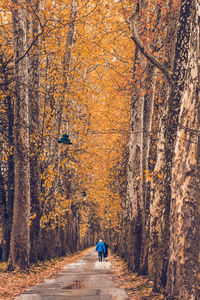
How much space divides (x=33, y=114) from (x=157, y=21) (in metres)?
6.29

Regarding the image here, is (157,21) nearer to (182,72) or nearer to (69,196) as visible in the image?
(182,72)

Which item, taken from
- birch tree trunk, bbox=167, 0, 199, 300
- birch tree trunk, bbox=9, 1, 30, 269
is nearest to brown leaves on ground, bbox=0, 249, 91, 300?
birch tree trunk, bbox=9, 1, 30, 269

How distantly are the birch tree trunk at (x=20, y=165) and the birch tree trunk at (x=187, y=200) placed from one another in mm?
8225

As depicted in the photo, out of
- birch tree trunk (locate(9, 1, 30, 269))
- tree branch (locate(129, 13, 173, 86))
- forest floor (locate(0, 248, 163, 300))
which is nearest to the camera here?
tree branch (locate(129, 13, 173, 86))

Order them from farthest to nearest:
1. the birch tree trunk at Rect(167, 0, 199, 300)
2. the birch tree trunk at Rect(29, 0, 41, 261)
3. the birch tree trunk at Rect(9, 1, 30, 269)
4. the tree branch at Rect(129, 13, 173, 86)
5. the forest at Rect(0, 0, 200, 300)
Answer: the birch tree trunk at Rect(29, 0, 41, 261) → the birch tree trunk at Rect(9, 1, 30, 269) → the tree branch at Rect(129, 13, 173, 86) → the forest at Rect(0, 0, 200, 300) → the birch tree trunk at Rect(167, 0, 199, 300)

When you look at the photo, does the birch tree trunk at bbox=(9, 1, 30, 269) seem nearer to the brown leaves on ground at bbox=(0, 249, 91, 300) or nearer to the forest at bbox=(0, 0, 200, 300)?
the forest at bbox=(0, 0, 200, 300)

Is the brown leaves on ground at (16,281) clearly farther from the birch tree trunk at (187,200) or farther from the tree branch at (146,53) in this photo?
the tree branch at (146,53)

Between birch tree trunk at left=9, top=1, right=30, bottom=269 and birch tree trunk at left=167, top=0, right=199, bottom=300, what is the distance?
823 cm

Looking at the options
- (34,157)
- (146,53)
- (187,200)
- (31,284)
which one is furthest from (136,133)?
(187,200)

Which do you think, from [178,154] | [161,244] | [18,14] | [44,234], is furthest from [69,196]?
[178,154]

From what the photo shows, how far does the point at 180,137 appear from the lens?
6.86 m

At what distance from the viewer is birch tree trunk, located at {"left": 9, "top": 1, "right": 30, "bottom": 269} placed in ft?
45.9

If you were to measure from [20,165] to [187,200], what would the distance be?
8858mm

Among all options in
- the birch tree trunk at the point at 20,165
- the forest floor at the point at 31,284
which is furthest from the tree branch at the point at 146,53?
the birch tree trunk at the point at 20,165
